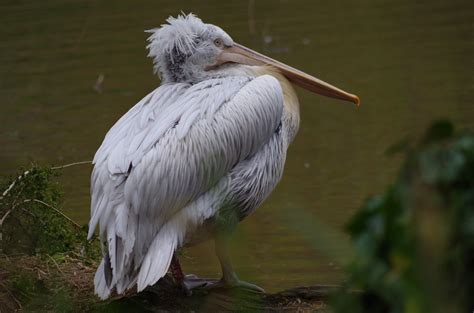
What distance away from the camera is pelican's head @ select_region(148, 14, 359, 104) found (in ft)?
14.1

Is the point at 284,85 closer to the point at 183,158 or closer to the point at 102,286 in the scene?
the point at 183,158

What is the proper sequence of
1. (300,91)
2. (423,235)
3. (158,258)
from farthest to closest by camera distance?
(300,91)
(158,258)
(423,235)

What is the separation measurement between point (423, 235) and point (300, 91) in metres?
8.08

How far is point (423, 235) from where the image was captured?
119cm

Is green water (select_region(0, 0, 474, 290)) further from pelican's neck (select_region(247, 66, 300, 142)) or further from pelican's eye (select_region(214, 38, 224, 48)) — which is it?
pelican's eye (select_region(214, 38, 224, 48))

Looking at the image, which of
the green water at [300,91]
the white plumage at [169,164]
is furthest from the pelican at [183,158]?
the green water at [300,91]

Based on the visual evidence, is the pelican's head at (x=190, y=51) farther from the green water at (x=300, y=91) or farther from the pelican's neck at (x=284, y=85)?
the green water at (x=300, y=91)

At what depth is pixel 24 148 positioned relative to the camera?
8352 millimetres

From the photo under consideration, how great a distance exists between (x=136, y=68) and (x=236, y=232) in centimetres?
920

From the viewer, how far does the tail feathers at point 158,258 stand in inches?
140

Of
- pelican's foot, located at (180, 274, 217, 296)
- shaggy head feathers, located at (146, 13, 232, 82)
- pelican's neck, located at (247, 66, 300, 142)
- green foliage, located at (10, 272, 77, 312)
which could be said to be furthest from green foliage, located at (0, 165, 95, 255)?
pelican's neck, located at (247, 66, 300, 142)

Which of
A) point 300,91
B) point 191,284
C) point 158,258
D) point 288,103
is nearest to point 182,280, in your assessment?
point 191,284

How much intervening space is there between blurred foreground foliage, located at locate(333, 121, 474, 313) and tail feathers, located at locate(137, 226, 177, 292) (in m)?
2.21

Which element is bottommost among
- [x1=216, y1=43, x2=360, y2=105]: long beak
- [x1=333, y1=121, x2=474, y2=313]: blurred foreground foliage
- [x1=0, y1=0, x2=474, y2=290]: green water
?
[x1=0, y1=0, x2=474, y2=290]: green water
